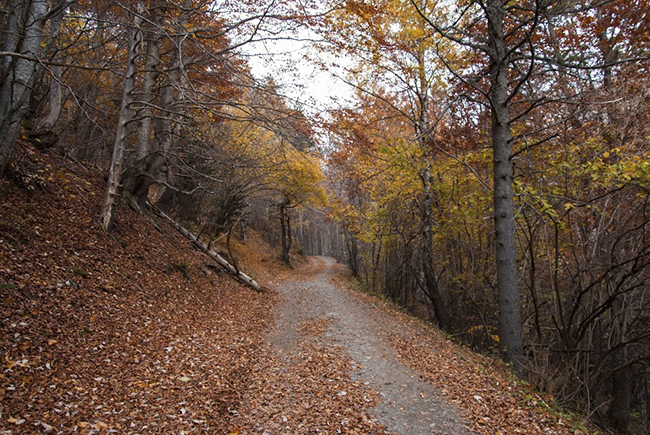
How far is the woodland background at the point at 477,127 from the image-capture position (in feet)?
17.3

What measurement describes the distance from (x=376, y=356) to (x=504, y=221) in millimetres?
3351

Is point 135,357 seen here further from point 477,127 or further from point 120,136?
point 477,127

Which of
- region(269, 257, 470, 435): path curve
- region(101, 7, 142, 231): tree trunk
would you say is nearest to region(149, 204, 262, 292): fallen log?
region(269, 257, 470, 435): path curve

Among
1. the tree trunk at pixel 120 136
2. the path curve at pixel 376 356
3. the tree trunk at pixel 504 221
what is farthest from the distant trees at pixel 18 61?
the tree trunk at pixel 504 221

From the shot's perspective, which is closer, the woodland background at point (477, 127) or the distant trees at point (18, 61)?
the distant trees at point (18, 61)

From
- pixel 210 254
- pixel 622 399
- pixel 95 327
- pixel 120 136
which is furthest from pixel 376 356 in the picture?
pixel 210 254

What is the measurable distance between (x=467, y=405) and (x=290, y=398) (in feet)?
7.22

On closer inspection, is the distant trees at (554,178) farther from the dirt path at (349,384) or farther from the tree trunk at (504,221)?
the dirt path at (349,384)

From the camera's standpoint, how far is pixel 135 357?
4.23 m

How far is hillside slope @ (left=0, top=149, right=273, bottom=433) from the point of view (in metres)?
3.16

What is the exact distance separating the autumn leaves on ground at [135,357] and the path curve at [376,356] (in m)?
0.20

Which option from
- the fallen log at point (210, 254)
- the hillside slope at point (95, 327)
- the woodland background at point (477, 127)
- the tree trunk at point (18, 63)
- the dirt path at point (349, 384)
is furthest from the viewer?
the fallen log at point (210, 254)

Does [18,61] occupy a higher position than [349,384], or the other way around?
[18,61]

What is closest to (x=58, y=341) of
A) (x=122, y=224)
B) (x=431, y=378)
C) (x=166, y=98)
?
(x=122, y=224)
